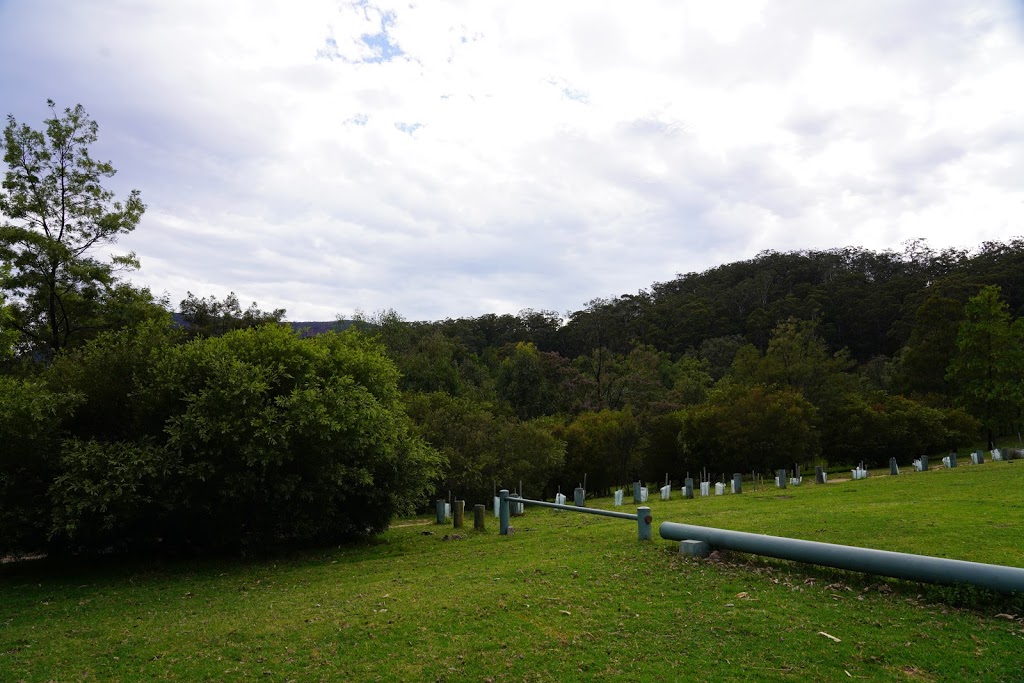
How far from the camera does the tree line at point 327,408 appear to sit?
13758 millimetres

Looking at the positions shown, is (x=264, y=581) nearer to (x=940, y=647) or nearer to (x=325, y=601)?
(x=325, y=601)

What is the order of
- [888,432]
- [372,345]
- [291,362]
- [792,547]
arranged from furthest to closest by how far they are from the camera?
1. [888,432]
2. [372,345]
3. [291,362]
4. [792,547]

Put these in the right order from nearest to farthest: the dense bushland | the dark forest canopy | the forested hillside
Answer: the dense bushland < the forested hillside < the dark forest canopy

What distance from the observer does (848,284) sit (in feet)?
273

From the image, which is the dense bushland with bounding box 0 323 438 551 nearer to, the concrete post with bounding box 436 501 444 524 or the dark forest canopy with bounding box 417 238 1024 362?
the concrete post with bounding box 436 501 444 524

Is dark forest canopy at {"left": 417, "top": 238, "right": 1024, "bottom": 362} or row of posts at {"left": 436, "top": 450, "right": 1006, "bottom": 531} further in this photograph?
dark forest canopy at {"left": 417, "top": 238, "right": 1024, "bottom": 362}

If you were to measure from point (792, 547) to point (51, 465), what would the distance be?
13874 millimetres

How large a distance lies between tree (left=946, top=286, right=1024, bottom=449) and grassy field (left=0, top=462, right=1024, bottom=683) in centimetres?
2895

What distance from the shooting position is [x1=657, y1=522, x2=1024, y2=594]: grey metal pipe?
723 cm

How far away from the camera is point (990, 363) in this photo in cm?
3794

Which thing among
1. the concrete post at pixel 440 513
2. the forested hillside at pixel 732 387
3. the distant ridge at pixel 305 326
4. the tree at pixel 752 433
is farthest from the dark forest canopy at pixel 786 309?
the concrete post at pixel 440 513

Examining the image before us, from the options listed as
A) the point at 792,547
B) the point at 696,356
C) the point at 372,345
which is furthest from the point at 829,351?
the point at 792,547

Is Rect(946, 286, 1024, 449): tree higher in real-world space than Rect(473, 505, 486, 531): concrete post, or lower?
higher

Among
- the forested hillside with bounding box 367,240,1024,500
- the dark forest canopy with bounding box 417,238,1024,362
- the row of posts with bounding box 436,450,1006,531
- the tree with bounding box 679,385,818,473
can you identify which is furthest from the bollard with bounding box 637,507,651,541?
Result: the dark forest canopy with bounding box 417,238,1024,362
